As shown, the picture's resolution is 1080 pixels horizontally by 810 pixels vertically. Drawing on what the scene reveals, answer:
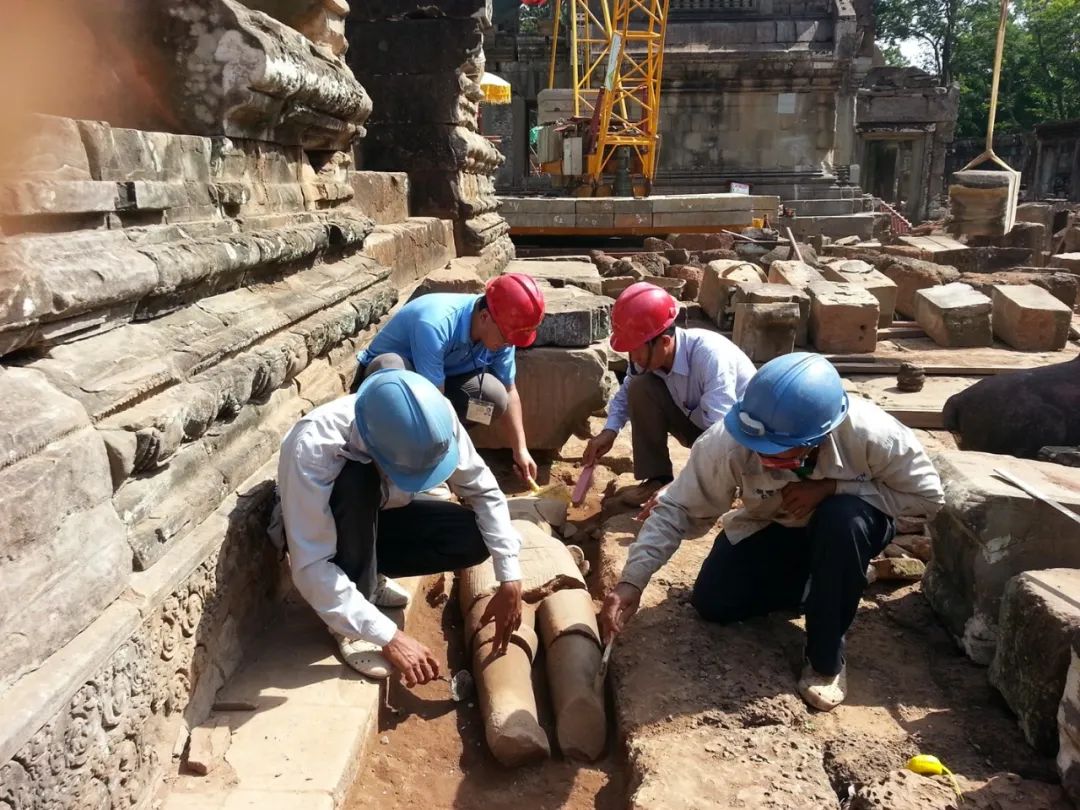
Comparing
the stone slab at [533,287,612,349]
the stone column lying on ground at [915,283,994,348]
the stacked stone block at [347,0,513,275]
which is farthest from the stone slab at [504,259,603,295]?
the stone column lying on ground at [915,283,994,348]

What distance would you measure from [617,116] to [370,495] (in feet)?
54.6

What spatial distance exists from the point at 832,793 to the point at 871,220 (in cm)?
1762

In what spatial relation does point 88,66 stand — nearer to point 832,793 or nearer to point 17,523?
point 17,523

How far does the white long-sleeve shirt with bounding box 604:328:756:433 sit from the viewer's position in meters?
3.62

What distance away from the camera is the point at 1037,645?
7.50ft

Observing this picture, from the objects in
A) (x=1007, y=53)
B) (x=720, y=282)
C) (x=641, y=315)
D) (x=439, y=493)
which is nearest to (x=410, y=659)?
(x=439, y=493)

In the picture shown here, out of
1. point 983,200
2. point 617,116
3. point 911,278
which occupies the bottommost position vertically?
point 911,278

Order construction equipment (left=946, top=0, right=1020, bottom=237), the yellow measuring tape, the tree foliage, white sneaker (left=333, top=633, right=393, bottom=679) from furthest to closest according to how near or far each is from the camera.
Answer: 1. the tree foliage
2. construction equipment (left=946, top=0, right=1020, bottom=237)
3. white sneaker (left=333, top=633, right=393, bottom=679)
4. the yellow measuring tape

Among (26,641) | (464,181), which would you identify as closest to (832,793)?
(26,641)

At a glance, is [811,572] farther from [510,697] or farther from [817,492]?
[510,697]

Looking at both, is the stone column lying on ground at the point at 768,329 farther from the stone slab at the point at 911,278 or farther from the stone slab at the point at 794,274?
the stone slab at the point at 911,278

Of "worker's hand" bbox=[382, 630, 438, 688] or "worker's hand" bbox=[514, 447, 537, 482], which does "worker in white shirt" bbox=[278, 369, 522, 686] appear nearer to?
"worker's hand" bbox=[382, 630, 438, 688]

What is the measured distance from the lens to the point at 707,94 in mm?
18828

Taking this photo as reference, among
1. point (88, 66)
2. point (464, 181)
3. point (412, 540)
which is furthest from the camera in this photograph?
point (464, 181)
